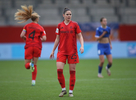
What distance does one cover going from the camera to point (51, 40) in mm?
22062

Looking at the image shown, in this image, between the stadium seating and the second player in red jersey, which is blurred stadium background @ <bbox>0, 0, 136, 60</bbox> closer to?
the stadium seating

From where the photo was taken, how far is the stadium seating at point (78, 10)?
918 inches

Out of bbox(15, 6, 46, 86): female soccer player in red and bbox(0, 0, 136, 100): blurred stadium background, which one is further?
bbox(0, 0, 136, 100): blurred stadium background

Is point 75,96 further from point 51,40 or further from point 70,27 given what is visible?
point 51,40

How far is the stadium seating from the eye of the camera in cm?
2333

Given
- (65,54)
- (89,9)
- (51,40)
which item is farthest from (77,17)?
(65,54)

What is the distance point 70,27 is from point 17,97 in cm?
197

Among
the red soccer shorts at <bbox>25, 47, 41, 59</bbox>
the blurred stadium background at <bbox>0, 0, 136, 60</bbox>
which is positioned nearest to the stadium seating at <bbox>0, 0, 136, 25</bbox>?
the blurred stadium background at <bbox>0, 0, 136, 60</bbox>

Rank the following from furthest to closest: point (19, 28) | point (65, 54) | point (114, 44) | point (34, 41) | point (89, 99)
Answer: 1. point (19, 28)
2. point (114, 44)
3. point (34, 41)
4. point (65, 54)
5. point (89, 99)

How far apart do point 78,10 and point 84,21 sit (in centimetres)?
157

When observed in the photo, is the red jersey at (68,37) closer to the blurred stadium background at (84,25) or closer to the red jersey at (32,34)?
the red jersey at (32,34)

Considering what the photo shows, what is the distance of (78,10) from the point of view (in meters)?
24.4

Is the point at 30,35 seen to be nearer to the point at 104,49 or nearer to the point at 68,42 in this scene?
the point at 68,42

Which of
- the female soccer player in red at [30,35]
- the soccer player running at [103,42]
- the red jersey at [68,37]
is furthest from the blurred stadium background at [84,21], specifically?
the red jersey at [68,37]
